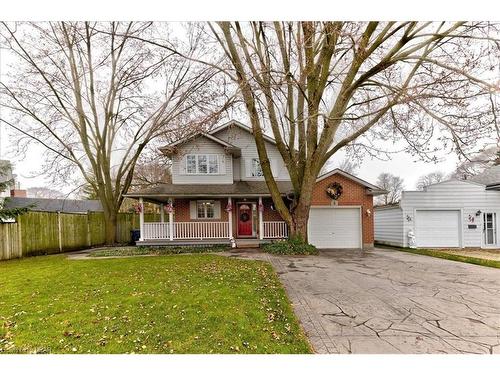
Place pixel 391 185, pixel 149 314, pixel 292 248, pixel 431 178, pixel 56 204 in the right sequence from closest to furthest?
pixel 149 314, pixel 292 248, pixel 431 178, pixel 391 185, pixel 56 204

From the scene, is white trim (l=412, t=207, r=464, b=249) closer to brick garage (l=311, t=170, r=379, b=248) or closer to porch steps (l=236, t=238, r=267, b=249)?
brick garage (l=311, t=170, r=379, b=248)

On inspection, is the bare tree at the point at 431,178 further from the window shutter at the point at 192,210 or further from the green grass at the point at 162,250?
the window shutter at the point at 192,210

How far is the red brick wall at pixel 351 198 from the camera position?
10656 millimetres

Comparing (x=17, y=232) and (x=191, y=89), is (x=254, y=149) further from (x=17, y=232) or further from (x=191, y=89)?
(x=17, y=232)

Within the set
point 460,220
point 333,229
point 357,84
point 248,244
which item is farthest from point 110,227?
point 460,220

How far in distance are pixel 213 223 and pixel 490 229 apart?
39.8ft

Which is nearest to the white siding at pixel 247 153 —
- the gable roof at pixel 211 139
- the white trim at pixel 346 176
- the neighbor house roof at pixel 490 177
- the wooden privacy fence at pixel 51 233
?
the gable roof at pixel 211 139

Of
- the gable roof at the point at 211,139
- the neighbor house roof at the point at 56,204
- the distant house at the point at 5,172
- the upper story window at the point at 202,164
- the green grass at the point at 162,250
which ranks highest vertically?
the gable roof at the point at 211,139

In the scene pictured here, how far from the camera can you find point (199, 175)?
464 inches

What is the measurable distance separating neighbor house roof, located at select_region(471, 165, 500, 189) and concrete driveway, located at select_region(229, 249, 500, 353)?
678 centimetres

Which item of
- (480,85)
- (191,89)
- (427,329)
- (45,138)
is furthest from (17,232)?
(480,85)

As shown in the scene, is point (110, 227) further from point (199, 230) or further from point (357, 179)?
point (357, 179)

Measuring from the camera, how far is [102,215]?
43.2ft

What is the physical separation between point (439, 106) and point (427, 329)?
5.41m
